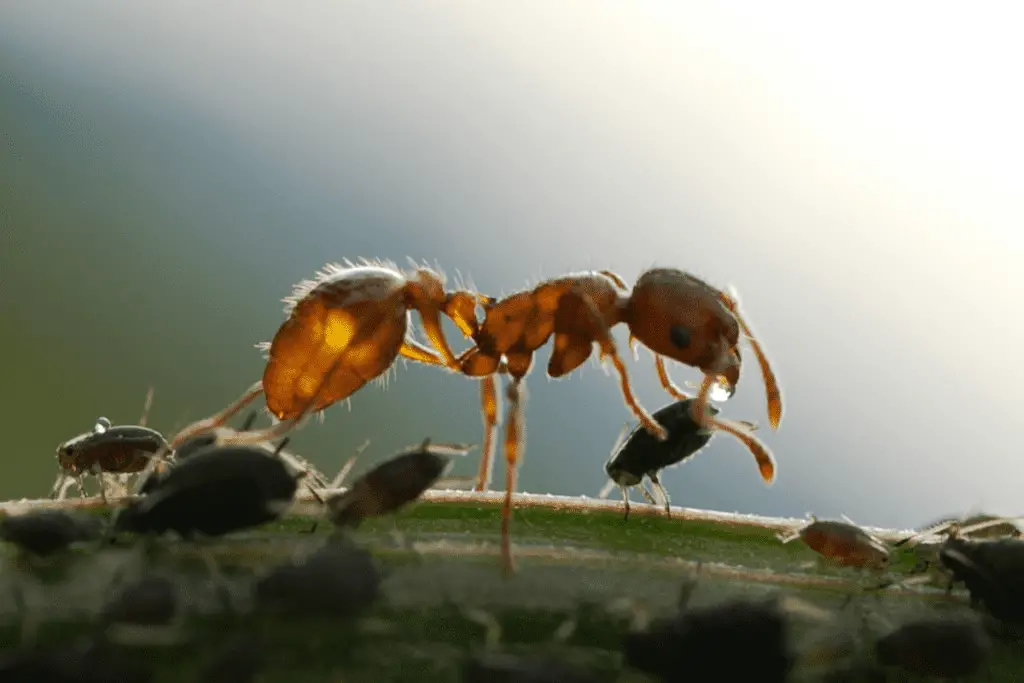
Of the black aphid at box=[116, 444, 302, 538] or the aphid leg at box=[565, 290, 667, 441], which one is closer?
the black aphid at box=[116, 444, 302, 538]

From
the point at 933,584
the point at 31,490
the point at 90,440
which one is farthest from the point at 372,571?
the point at 31,490

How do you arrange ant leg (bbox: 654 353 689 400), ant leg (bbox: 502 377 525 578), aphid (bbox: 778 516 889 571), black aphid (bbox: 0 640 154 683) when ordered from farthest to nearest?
ant leg (bbox: 654 353 689 400) → ant leg (bbox: 502 377 525 578) → aphid (bbox: 778 516 889 571) → black aphid (bbox: 0 640 154 683)

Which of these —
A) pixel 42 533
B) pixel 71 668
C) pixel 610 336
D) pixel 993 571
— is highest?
pixel 610 336

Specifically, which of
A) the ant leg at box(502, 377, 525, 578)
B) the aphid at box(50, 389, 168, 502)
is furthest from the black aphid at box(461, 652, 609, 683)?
the aphid at box(50, 389, 168, 502)

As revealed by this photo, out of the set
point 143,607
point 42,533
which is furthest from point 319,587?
point 42,533

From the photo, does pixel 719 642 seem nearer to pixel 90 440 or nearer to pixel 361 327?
pixel 361 327

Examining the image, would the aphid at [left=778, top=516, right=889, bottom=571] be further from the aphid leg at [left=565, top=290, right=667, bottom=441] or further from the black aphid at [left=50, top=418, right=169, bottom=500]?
the black aphid at [left=50, top=418, right=169, bottom=500]

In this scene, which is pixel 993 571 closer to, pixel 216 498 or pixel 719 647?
pixel 719 647
